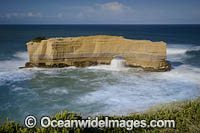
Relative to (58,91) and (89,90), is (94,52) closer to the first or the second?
(89,90)

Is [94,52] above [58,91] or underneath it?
above

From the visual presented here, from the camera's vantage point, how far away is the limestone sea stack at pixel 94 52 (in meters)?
24.2

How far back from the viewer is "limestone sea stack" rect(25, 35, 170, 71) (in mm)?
24167

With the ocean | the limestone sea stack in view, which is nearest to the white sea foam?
the ocean

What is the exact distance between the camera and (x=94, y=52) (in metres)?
26.4

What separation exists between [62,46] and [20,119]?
545 inches

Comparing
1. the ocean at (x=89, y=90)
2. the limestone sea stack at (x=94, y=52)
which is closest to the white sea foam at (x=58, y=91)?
the ocean at (x=89, y=90)

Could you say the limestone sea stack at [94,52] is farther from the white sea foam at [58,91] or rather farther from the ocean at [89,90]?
the white sea foam at [58,91]

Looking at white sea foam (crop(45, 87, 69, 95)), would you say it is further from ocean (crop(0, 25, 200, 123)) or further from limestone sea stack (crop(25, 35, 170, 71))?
limestone sea stack (crop(25, 35, 170, 71))

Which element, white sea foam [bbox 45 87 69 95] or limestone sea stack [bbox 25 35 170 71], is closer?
white sea foam [bbox 45 87 69 95]

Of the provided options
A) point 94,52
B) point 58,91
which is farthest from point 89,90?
point 94,52

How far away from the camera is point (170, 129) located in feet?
26.6

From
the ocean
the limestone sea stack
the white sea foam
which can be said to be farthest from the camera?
the limestone sea stack

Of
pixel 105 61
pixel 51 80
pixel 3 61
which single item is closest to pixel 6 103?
pixel 51 80
